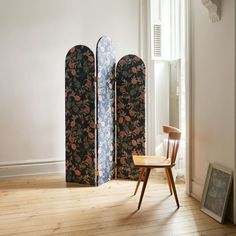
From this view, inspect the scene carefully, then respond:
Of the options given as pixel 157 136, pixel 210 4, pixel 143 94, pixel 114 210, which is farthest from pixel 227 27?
pixel 157 136

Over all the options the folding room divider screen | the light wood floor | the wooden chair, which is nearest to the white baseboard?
the light wood floor

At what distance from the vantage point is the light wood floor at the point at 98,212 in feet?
8.49

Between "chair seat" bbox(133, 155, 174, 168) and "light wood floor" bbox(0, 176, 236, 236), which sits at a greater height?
"chair seat" bbox(133, 155, 174, 168)

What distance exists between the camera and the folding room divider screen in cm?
381

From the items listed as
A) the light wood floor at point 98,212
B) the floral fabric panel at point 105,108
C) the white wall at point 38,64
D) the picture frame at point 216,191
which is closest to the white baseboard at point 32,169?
the white wall at point 38,64

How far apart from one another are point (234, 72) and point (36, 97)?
8.78 feet

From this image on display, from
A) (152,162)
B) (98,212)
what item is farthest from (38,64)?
(98,212)

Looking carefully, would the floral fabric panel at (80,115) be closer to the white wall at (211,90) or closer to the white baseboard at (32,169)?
the white baseboard at (32,169)

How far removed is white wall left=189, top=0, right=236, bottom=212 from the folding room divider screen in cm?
86

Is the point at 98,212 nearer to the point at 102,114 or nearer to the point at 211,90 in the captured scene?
the point at 102,114

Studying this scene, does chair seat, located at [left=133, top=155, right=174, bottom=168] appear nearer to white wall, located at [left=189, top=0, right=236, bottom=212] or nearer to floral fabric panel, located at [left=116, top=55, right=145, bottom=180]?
white wall, located at [left=189, top=0, right=236, bottom=212]

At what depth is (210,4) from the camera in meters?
2.79

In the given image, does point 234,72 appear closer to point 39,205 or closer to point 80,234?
point 80,234

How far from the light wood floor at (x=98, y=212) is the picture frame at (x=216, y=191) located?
8cm
